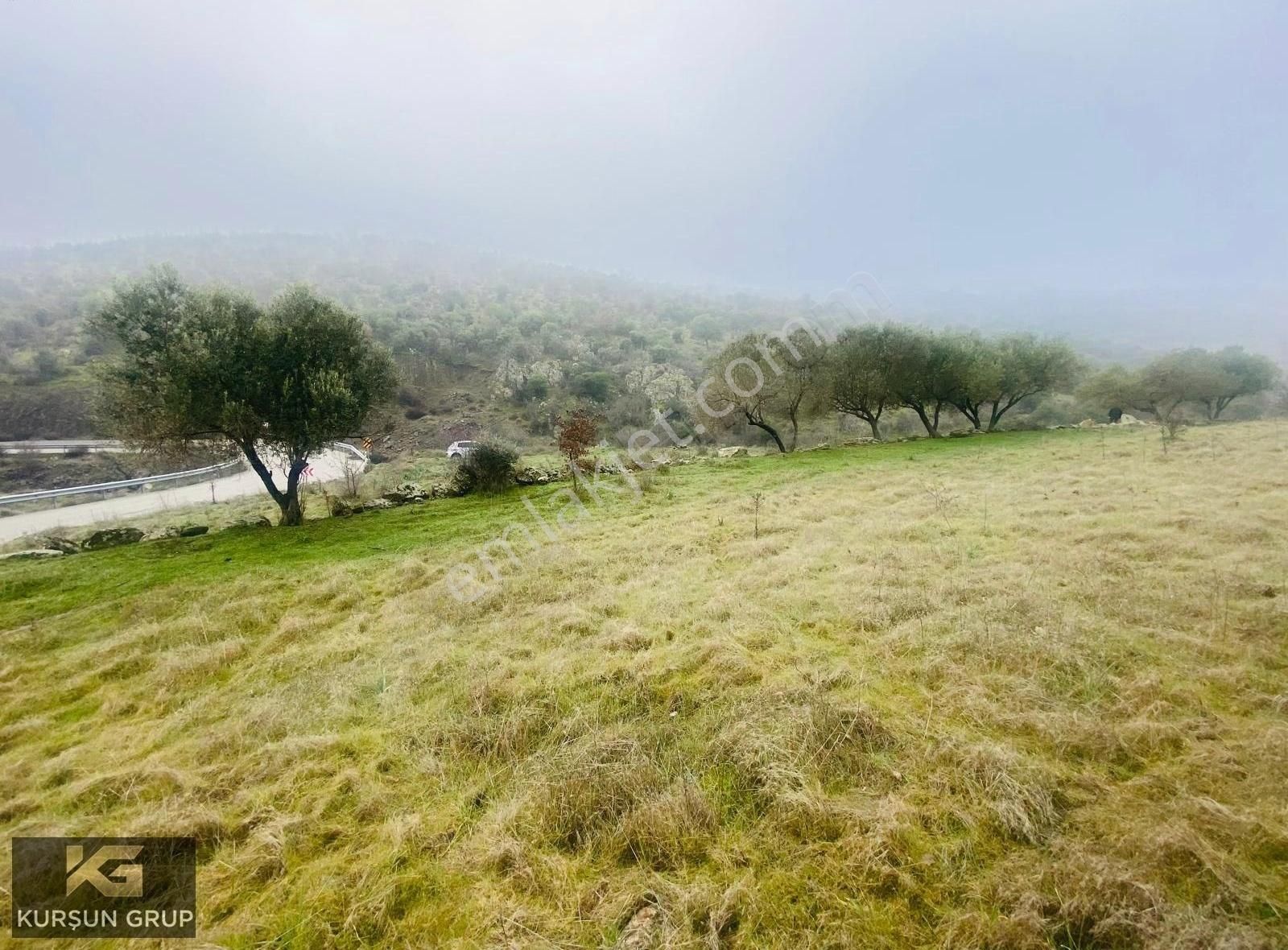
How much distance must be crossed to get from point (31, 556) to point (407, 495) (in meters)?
8.71

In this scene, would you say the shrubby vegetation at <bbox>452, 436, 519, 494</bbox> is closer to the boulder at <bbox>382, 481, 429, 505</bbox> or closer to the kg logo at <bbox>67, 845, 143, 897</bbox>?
the boulder at <bbox>382, 481, 429, 505</bbox>

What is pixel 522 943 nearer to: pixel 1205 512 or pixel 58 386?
pixel 1205 512

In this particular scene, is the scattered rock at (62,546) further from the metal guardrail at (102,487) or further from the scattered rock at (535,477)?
the scattered rock at (535,477)

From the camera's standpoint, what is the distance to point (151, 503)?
2109 centimetres

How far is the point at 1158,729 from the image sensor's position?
3.79 meters

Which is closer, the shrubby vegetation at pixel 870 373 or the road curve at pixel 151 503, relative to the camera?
the road curve at pixel 151 503

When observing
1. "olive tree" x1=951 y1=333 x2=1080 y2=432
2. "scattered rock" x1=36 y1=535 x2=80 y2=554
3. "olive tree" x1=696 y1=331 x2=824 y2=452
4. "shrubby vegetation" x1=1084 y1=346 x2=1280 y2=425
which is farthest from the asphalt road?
"shrubby vegetation" x1=1084 y1=346 x2=1280 y2=425

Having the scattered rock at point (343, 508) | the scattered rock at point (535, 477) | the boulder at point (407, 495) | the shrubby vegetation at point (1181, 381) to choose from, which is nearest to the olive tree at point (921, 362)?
the shrubby vegetation at point (1181, 381)

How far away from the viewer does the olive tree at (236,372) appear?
12.0 meters

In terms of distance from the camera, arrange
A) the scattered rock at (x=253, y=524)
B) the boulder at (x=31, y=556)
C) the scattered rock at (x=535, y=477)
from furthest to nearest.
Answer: the scattered rock at (x=535, y=477) → the scattered rock at (x=253, y=524) → the boulder at (x=31, y=556)

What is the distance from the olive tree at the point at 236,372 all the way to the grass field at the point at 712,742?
16.0 feet

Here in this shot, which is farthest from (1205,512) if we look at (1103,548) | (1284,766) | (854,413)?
(854,413)

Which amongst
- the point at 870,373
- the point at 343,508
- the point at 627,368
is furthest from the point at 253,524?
the point at 627,368

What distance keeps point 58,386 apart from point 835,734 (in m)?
57.1
